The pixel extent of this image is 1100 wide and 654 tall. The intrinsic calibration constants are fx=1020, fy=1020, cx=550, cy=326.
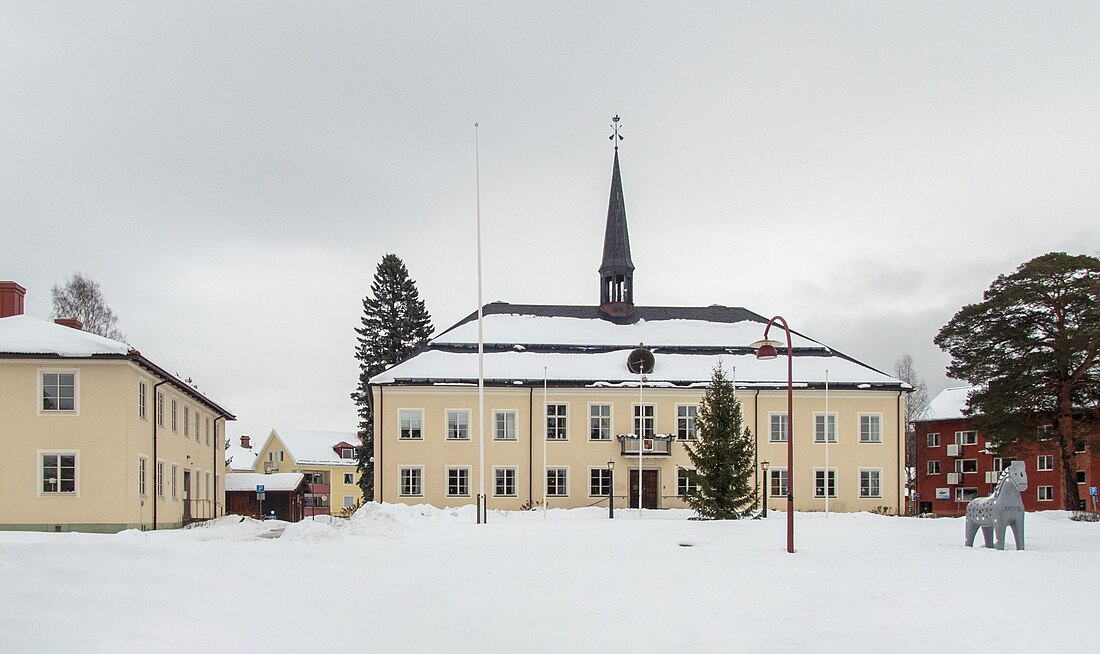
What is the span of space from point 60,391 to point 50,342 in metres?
1.64

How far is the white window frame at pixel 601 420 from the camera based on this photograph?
4978cm

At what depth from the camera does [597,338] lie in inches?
2125

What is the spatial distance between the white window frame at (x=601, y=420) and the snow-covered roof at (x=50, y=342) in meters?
23.0

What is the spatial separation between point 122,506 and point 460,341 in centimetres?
2172

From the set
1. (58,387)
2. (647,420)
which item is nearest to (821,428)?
(647,420)

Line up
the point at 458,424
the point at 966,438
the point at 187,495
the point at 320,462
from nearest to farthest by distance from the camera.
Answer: the point at 187,495 → the point at 458,424 → the point at 966,438 → the point at 320,462

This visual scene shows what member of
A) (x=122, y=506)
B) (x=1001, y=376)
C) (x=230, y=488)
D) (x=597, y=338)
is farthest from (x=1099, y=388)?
(x=230, y=488)

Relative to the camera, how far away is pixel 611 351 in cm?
5266

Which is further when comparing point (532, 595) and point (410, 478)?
point (410, 478)

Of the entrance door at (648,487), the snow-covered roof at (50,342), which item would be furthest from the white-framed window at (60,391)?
the entrance door at (648,487)

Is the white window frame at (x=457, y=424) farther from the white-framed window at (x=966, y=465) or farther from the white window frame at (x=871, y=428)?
the white-framed window at (x=966, y=465)

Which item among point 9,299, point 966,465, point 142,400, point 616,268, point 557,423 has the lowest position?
point 966,465

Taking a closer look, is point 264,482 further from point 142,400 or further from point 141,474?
point 142,400

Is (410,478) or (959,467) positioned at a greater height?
(410,478)
